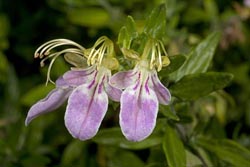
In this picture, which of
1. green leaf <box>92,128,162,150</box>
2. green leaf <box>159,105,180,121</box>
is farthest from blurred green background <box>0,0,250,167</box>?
green leaf <box>159,105,180,121</box>

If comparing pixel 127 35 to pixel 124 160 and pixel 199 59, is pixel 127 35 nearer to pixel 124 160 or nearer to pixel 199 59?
pixel 199 59

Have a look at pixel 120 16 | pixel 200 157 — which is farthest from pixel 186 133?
pixel 120 16

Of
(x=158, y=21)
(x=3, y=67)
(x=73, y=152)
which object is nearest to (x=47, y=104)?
(x=158, y=21)

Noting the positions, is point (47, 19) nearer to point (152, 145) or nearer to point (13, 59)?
point (13, 59)

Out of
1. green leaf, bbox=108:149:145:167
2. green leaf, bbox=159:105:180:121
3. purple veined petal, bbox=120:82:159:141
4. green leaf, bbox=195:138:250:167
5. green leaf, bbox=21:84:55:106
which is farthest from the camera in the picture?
green leaf, bbox=21:84:55:106

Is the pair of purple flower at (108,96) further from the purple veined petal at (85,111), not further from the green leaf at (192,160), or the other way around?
the green leaf at (192,160)

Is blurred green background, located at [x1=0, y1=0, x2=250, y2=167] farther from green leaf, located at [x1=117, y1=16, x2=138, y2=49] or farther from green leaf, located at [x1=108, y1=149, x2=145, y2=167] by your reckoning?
green leaf, located at [x1=117, y1=16, x2=138, y2=49]

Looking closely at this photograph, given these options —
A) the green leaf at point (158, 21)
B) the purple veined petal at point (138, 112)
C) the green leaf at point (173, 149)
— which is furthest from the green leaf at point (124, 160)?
the purple veined petal at point (138, 112)
